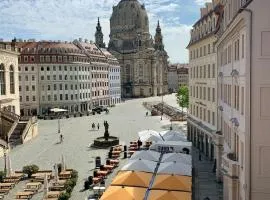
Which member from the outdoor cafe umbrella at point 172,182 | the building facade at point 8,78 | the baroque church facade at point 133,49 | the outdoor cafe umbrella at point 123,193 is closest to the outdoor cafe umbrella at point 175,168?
the outdoor cafe umbrella at point 172,182

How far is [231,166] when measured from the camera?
808 inches

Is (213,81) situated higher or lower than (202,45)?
lower

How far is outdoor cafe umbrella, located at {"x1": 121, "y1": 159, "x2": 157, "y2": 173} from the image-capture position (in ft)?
91.6

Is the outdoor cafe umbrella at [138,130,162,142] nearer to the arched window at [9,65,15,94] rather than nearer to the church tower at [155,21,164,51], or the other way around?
the arched window at [9,65,15,94]

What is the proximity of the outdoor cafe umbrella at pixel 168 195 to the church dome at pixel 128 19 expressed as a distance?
153435 millimetres

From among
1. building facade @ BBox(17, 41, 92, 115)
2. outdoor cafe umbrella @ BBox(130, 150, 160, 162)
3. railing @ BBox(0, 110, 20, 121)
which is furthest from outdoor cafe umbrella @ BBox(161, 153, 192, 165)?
building facade @ BBox(17, 41, 92, 115)

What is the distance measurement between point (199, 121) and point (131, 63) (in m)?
129

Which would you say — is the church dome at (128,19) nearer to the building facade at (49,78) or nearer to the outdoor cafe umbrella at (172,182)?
the building facade at (49,78)

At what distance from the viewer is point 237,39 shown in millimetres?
21266

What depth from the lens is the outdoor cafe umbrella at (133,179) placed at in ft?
80.0

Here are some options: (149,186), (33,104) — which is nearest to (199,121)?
(149,186)

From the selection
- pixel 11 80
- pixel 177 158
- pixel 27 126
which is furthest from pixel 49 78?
pixel 177 158

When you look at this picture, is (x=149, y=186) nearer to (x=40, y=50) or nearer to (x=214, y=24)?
(x=214, y=24)

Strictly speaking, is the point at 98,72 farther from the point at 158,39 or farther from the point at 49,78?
the point at 158,39
